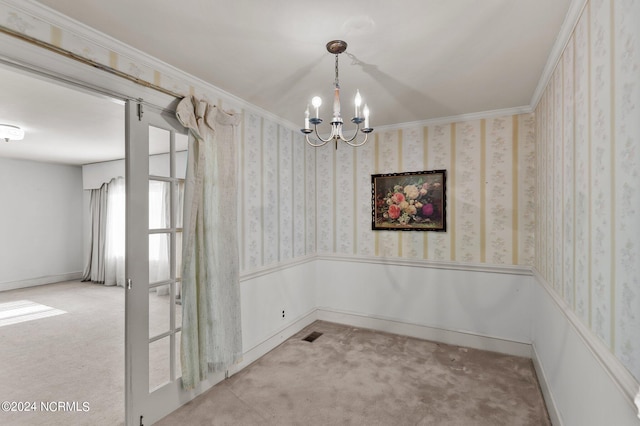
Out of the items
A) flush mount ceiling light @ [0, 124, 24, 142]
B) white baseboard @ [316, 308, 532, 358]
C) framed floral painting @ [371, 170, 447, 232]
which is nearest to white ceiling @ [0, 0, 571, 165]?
framed floral painting @ [371, 170, 447, 232]

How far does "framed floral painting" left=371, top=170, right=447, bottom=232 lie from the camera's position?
3672 mm

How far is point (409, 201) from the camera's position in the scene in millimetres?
3814

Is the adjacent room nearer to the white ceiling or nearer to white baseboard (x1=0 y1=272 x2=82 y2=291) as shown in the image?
the white ceiling

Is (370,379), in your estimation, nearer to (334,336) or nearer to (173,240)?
(334,336)

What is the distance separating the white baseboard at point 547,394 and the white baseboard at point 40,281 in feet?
29.4

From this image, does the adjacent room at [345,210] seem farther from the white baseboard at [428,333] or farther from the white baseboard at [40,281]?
the white baseboard at [40,281]

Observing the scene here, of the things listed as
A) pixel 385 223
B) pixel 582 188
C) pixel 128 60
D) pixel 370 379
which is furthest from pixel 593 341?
pixel 128 60

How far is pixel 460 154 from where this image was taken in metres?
3.58

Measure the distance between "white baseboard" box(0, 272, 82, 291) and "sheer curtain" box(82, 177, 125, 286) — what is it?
27cm

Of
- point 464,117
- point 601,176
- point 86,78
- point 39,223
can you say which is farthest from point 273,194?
point 39,223

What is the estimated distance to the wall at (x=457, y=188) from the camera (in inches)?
130

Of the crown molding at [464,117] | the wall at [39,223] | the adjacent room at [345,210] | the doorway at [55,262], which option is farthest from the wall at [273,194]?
the wall at [39,223]

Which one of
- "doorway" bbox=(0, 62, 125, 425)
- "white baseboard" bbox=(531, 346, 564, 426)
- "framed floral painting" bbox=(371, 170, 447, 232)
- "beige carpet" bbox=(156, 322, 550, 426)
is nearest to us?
"white baseboard" bbox=(531, 346, 564, 426)

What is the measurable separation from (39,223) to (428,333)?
26.8ft
